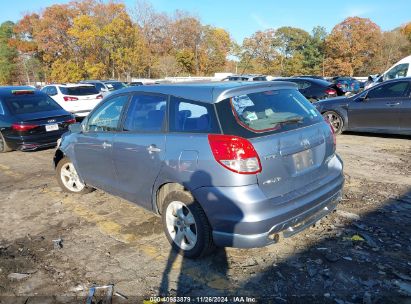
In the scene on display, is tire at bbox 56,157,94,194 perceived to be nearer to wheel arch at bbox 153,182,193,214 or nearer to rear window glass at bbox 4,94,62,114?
wheel arch at bbox 153,182,193,214

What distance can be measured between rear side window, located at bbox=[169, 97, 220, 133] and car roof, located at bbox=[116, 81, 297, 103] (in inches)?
2.5

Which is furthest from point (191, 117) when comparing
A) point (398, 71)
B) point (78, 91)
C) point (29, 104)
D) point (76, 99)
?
point (398, 71)

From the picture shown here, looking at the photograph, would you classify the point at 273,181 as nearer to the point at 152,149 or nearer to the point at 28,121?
the point at 152,149

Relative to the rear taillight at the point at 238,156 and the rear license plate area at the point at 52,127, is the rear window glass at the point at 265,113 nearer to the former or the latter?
the rear taillight at the point at 238,156

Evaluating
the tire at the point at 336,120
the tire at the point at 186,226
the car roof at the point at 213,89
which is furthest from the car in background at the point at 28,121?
the tire at the point at 336,120

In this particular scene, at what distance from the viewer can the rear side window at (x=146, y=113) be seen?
389cm

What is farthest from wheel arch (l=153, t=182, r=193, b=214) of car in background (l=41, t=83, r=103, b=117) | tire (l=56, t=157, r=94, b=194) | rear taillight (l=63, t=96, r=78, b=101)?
rear taillight (l=63, t=96, r=78, b=101)

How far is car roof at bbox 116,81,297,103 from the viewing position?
340 centimetres

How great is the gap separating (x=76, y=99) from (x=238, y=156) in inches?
496

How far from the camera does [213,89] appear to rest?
3.46 meters

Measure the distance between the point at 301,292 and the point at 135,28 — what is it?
49015 mm

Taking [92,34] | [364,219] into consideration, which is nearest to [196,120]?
[364,219]

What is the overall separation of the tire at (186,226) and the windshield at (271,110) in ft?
2.98

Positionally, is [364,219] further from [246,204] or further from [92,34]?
[92,34]
